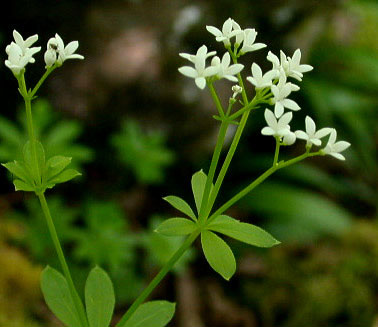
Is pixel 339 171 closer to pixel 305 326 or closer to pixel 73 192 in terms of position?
pixel 305 326

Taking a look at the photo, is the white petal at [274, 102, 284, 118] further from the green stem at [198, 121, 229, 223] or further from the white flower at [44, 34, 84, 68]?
the white flower at [44, 34, 84, 68]

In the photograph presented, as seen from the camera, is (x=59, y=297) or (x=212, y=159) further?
(x=59, y=297)

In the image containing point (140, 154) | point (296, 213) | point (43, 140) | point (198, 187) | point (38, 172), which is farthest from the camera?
point (296, 213)

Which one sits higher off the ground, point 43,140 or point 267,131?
point 43,140

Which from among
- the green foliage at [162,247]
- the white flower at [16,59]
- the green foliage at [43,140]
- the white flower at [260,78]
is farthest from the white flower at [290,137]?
the green foliage at [162,247]

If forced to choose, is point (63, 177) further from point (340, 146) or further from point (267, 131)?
point (340, 146)

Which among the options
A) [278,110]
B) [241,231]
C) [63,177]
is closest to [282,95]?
[278,110]

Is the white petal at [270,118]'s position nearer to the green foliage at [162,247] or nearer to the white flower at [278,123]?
the white flower at [278,123]
